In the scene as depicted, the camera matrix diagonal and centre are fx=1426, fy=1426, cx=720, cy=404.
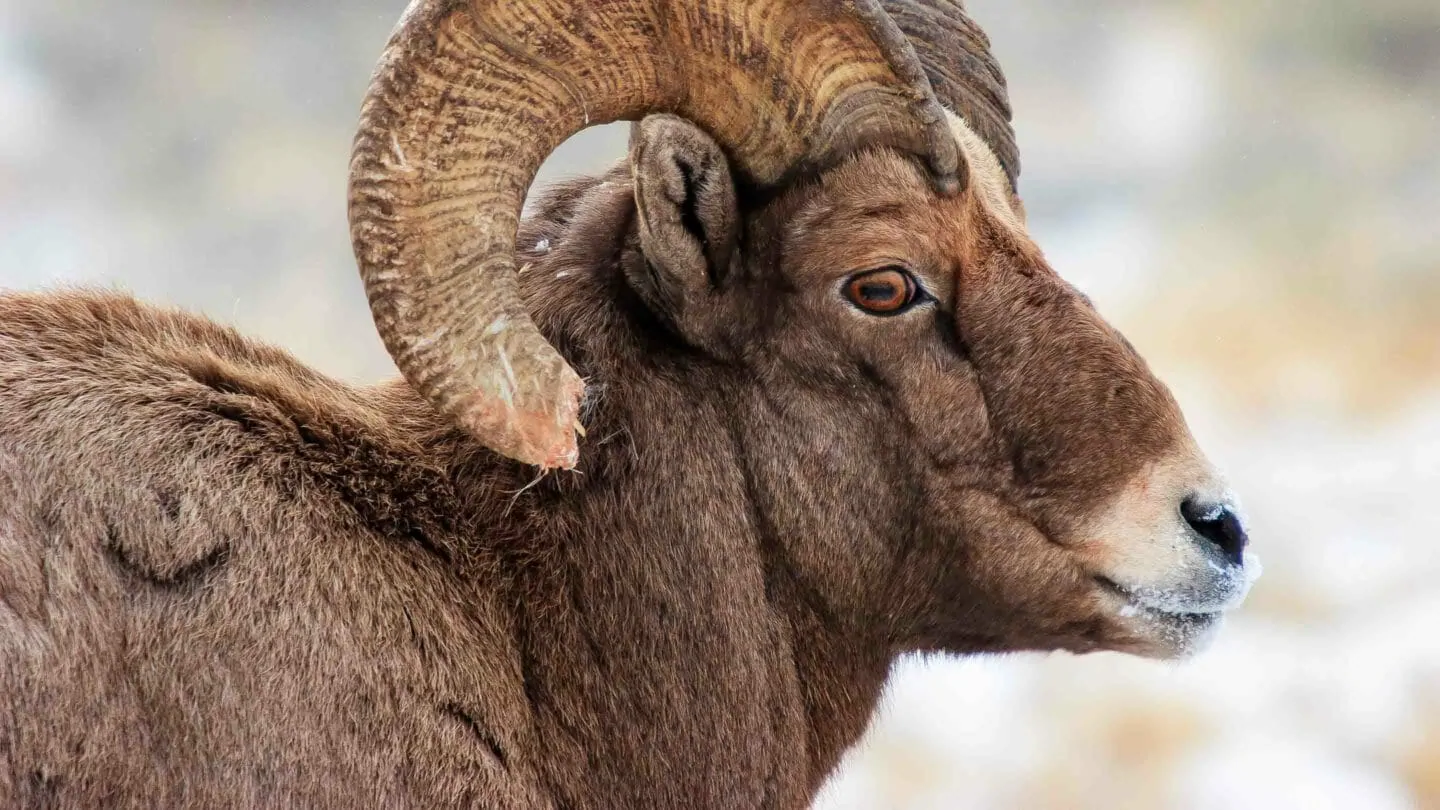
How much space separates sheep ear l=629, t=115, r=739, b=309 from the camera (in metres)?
3.83

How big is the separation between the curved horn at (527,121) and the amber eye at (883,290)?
29cm

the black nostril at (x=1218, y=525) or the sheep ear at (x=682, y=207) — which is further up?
the sheep ear at (x=682, y=207)

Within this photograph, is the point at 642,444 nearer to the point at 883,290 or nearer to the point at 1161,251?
the point at 883,290

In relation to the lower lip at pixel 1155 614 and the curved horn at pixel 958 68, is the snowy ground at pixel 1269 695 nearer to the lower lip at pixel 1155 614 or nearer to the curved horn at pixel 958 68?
the curved horn at pixel 958 68

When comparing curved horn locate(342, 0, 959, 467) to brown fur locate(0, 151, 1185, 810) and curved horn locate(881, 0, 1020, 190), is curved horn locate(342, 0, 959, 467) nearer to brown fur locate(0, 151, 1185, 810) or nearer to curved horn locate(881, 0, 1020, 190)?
brown fur locate(0, 151, 1185, 810)

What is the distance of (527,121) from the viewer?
3742 mm

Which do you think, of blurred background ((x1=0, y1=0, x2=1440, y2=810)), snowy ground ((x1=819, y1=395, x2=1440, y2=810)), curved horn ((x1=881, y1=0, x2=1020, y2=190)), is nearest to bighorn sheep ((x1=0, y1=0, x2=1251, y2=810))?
curved horn ((x1=881, y1=0, x2=1020, y2=190))

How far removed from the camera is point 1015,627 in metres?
4.08

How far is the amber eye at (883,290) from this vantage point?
12.8 ft

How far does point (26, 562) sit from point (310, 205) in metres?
8.55

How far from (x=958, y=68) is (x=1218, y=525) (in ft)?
6.12

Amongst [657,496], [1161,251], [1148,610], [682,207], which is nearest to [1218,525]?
[1148,610]

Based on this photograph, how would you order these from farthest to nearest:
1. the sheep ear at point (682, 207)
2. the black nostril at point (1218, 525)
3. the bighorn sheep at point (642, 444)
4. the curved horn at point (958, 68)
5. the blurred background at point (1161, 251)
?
the blurred background at point (1161, 251) < the curved horn at point (958, 68) < the sheep ear at point (682, 207) < the black nostril at point (1218, 525) < the bighorn sheep at point (642, 444)

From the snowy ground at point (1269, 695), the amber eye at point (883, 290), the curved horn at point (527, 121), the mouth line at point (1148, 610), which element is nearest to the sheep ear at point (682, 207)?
the curved horn at point (527, 121)
